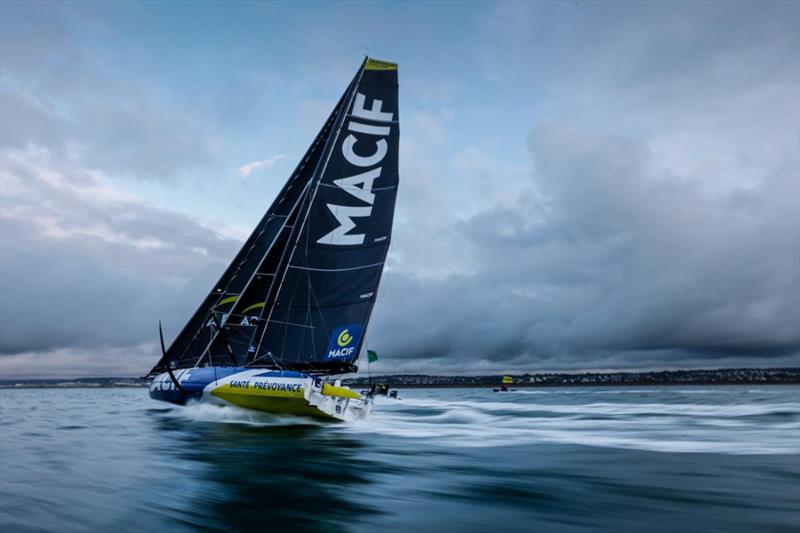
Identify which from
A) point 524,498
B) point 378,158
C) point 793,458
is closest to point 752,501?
point 524,498

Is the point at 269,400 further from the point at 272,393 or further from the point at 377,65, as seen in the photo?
the point at 377,65

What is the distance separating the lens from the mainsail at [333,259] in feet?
63.0

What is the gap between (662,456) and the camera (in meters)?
9.99

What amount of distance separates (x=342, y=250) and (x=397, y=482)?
43.1 feet

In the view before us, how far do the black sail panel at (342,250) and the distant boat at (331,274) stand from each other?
0.04m

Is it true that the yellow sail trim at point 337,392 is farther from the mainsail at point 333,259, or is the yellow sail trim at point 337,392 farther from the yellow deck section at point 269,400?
the mainsail at point 333,259

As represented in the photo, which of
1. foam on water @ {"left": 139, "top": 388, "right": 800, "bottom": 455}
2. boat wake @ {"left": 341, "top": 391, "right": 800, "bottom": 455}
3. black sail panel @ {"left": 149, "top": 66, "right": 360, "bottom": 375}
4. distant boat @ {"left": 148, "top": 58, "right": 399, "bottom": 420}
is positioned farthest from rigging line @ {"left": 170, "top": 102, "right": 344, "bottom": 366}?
boat wake @ {"left": 341, "top": 391, "right": 800, "bottom": 455}

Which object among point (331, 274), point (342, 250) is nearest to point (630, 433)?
point (331, 274)

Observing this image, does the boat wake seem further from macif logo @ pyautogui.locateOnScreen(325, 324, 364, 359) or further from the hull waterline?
macif logo @ pyautogui.locateOnScreen(325, 324, 364, 359)

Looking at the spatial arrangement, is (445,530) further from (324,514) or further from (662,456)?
(662,456)

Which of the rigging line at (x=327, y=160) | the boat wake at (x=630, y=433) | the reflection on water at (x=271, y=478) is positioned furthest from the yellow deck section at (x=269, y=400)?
the rigging line at (x=327, y=160)

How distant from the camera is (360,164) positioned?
20.7 metres

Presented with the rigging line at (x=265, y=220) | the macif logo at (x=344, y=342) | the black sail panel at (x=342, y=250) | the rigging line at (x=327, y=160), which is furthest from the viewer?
the rigging line at (x=265, y=220)

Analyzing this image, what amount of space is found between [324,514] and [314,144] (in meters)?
20.6
